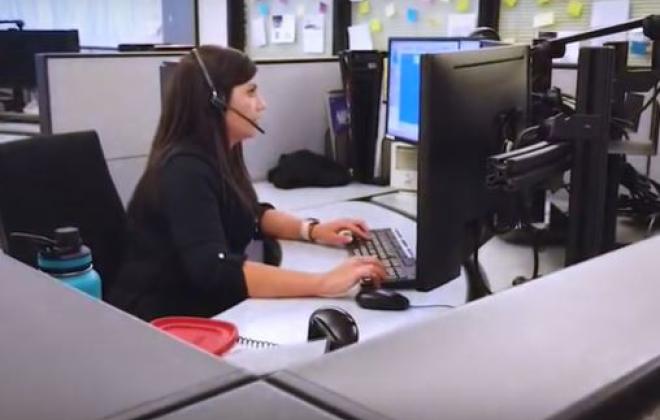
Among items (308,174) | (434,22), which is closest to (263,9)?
(434,22)

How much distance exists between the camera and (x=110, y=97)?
255 centimetres

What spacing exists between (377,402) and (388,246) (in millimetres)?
1510

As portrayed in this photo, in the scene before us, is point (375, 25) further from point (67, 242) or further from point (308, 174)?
point (67, 242)

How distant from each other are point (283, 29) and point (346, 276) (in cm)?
303

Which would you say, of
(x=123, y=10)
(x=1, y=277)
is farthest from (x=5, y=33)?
(x=1, y=277)

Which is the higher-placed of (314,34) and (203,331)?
(314,34)

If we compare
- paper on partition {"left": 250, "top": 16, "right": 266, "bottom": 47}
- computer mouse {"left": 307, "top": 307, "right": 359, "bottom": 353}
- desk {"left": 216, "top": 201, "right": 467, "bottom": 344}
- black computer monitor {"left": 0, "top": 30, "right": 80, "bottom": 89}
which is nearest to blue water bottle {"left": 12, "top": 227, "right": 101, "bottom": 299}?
desk {"left": 216, "top": 201, "right": 467, "bottom": 344}

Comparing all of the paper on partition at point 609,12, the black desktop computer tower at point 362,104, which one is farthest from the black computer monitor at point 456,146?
the paper on partition at point 609,12

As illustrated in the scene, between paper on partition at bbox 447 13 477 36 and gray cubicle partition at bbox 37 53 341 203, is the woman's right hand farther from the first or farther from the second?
paper on partition at bbox 447 13 477 36

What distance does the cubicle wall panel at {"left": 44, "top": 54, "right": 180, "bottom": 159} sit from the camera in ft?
8.00

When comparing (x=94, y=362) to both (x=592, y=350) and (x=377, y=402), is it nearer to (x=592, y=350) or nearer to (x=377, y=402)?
(x=377, y=402)

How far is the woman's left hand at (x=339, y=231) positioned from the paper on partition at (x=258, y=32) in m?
2.74

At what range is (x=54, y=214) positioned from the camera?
1.78 m

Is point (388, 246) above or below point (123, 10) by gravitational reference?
Result: below
